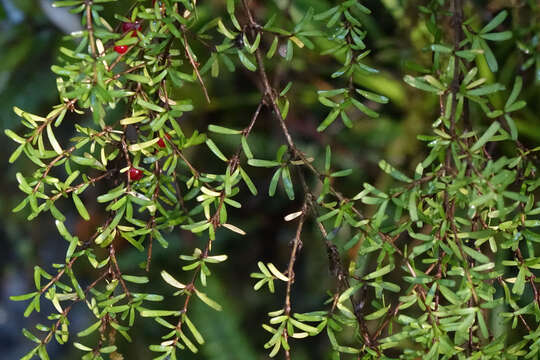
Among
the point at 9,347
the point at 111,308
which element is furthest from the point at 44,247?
the point at 111,308

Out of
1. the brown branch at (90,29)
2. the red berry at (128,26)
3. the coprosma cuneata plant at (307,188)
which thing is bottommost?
the coprosma cuneata plant at (307,188)

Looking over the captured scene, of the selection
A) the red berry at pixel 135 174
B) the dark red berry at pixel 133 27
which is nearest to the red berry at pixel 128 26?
the dark red berry at pixel 133 27

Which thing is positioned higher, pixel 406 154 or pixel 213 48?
pixel 213 48

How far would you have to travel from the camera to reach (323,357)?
142cm

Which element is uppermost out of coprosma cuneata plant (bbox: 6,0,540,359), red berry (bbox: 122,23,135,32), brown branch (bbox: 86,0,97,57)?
brown branch (bbox: 86,0,97,57)

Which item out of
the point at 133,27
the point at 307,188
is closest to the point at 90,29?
the point at 133,27

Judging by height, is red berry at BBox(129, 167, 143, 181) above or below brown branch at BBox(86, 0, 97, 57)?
below

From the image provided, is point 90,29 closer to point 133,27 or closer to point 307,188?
point 133,27

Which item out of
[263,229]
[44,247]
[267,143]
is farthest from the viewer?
[44,247]

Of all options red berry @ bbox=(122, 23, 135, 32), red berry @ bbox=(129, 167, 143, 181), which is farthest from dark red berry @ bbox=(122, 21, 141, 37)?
red berry @ bbox=(129, 167, 143, 181)

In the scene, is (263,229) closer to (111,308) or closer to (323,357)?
(323,357)

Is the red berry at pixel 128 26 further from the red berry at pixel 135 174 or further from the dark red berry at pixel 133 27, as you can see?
the red berry at pixel 135 174

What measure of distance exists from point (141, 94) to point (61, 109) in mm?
80

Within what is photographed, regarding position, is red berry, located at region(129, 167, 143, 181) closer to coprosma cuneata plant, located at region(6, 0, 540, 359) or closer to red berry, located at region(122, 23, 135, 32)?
coprosma cuneata plant, located at region(6, 0, 540, 359)
